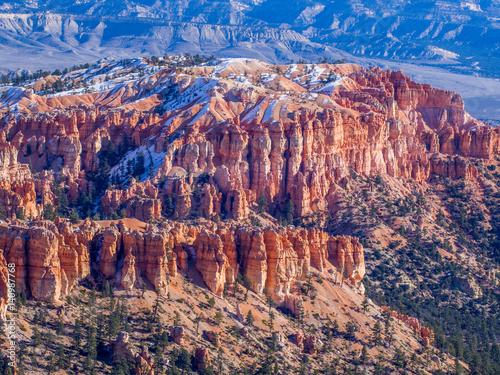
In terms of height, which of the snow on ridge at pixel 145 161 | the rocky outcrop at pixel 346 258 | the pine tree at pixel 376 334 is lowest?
the pine tree at pixel 376 334

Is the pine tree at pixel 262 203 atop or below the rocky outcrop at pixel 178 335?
atop

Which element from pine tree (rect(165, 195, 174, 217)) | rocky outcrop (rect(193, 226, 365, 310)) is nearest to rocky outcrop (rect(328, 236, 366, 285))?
rocky outcrop (rect(193, 226, 365, 310))

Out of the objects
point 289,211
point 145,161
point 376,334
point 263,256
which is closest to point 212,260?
point 263,256

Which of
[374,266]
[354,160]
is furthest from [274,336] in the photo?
[354,160]

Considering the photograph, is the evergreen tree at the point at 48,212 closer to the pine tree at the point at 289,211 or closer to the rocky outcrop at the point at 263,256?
the rocky outcrop at the point at 263,256

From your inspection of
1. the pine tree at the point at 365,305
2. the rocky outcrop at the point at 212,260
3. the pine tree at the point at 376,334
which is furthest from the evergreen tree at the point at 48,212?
the pine tree at the point at 376,334

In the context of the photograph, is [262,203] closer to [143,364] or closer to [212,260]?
[212,260]
